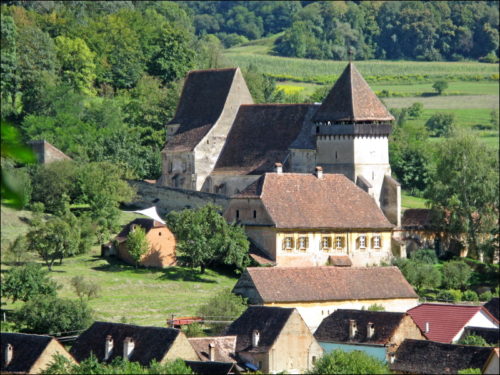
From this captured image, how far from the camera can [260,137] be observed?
6506 centimetres

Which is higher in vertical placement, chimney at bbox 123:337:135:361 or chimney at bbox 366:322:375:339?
chimney at bbox 123:337:135:361

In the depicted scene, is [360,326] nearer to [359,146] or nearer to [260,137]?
[359,146]

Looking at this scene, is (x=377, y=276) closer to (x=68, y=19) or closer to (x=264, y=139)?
(x=264, y=139)

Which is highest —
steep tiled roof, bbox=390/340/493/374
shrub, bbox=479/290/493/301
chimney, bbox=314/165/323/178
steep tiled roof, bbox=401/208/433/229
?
chimney, bbox=314/165/323/178

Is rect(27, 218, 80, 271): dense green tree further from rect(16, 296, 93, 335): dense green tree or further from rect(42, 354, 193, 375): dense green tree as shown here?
rect(42, 354, 193, 375): dense green tree

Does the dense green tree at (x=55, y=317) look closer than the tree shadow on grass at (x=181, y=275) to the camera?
Yes

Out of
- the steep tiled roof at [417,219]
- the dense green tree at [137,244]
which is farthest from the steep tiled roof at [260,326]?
the steep tiled roof at [417,219]

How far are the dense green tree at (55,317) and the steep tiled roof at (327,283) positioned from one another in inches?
330

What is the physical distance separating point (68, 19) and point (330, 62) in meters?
44.0

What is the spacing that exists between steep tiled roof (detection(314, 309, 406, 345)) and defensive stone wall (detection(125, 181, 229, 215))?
17143 mm

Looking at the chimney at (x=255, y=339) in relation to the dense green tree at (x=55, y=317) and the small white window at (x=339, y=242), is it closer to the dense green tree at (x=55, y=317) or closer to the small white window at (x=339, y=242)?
the dense green tree at (x=55, y=317)

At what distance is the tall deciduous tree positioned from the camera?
208 ft

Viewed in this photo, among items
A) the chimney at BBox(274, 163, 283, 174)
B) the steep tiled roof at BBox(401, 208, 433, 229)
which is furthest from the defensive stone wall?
the steep tiled roof at BBox(401, 208, 433, 229)

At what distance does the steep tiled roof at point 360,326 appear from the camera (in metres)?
40.0
